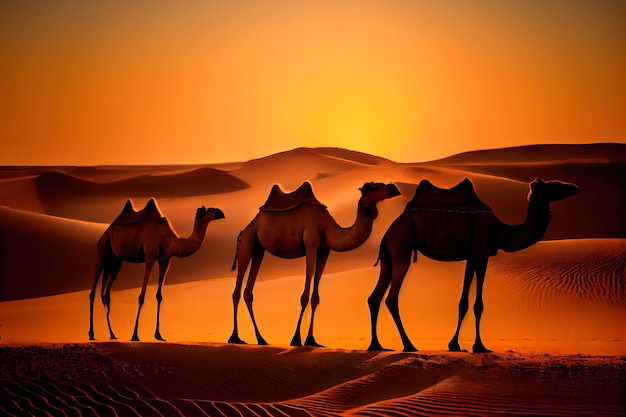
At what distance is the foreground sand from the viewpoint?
1364cm

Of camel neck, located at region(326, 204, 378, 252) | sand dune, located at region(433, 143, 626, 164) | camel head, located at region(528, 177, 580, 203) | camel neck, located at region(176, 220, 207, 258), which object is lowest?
camel neck, located at region(176, 220, 207, 258)

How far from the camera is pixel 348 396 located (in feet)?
47.3

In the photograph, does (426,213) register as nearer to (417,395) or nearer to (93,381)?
(417,395)

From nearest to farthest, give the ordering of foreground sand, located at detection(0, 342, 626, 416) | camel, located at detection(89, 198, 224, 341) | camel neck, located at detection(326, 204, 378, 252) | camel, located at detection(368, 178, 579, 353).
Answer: foreground sand, located at detection(0, 342, 626, 416)
camel, located at detection(368, 178, 579, 353)
camel neck, located at detection(326, 204, 378, 252)
camel, located at detection(89, 198, 224, 341)

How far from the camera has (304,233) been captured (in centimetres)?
1845

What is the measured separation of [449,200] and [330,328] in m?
9.45

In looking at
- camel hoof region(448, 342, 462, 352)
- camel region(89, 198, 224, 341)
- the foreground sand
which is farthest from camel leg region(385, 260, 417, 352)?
camel region(89, 198, 224, 341)

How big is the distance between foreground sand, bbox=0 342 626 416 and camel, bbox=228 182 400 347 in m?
1.69

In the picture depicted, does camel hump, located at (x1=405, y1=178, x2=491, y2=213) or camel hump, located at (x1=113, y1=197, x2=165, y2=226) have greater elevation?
camel hump, located at (x1=405, y1=178, x2=491, y2=213)

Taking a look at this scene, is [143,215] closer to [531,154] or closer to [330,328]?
[330,328]

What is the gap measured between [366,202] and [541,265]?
1359cm

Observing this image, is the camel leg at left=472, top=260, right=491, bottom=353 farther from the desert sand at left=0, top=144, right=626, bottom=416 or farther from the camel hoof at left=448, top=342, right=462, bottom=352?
the desert sand at left=0, top=144, right=626, bottom=416

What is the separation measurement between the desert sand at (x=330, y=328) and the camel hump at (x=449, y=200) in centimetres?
235

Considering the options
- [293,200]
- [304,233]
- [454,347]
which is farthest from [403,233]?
[293,200]
